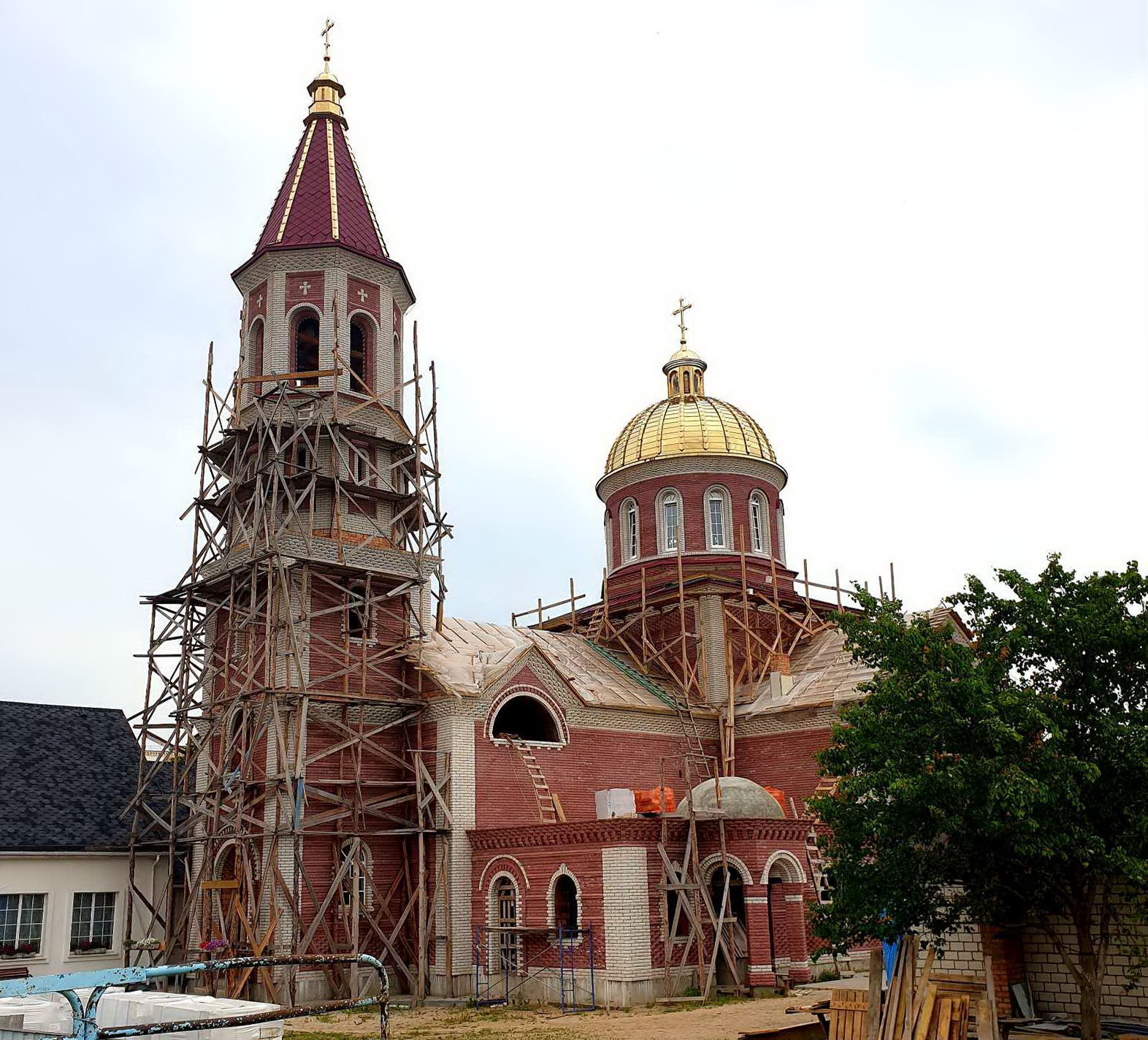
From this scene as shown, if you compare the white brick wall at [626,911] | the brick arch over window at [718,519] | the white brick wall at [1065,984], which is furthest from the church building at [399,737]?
the white brick wall at [1065,984]

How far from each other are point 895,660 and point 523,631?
17.7 meters

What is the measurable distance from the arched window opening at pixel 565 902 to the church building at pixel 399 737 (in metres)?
0.05

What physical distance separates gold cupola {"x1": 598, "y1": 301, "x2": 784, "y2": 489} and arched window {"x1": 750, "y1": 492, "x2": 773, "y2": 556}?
4.10 feet

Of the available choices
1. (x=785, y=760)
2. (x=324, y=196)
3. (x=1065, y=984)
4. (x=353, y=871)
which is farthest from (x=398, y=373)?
(x=1065, y=984)

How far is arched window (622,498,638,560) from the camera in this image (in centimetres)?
3800

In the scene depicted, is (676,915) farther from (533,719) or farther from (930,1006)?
(930,1006)

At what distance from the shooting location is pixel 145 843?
27.0 metres

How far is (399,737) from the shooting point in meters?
27.5

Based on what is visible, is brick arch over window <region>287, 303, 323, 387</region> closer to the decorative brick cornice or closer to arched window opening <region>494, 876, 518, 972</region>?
the decorative brick cornice

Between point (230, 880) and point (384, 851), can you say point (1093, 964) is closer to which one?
point (384, 851)

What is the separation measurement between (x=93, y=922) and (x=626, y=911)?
37.9 feet

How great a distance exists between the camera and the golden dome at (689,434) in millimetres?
37562

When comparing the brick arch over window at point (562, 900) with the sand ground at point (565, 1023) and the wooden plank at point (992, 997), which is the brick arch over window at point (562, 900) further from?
the wooden plank at point (992, 997)

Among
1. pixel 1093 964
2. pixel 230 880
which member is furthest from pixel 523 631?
pixel 1093 964
